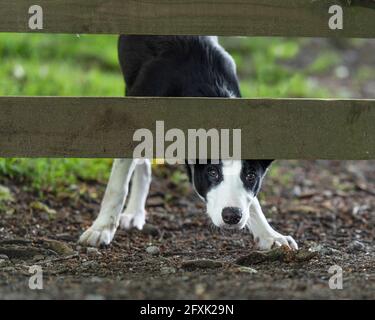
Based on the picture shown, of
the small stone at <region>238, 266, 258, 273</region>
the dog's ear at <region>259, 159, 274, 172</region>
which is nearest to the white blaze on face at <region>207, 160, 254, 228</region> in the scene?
the dog's ear at <region>259, 159, 274, 172</region>

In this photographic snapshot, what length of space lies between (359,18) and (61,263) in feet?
6.14

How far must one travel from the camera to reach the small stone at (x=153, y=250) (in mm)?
4749

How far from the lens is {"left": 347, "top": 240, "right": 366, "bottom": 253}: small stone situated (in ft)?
15.8

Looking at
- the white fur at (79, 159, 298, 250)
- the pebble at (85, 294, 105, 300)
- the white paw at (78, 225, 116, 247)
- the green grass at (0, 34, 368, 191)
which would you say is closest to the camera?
the pebble at (85, 294, 105, 300)

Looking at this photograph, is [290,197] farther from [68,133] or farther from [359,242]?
[68,133]

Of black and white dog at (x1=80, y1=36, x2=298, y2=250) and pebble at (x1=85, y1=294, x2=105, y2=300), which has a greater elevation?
black and white dog at (x1=80, y1=36, x2=298, y2=250)

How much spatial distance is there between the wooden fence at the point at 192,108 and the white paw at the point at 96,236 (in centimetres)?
86

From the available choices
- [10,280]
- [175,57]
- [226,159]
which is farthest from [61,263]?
[175,57]

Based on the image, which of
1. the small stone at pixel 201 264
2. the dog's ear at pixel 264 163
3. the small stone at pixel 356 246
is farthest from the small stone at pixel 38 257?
the small stone at pixel 356 246

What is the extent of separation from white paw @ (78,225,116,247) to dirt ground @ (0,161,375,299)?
0.18 feet

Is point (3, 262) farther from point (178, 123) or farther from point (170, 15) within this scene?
point (170, 15)

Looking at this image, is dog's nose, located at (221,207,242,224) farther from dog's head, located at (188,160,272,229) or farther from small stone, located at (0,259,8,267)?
small stone, located at (0,259,8,267)

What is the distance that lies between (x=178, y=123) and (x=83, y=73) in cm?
525

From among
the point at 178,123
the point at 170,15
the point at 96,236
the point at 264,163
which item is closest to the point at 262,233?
the point at 264,163
